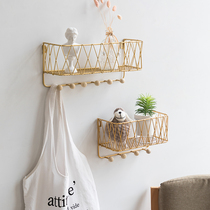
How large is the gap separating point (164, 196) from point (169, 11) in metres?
0.98

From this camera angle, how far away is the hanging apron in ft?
4.37

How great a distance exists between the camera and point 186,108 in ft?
6.23

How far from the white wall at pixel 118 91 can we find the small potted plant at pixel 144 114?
9 centimetres

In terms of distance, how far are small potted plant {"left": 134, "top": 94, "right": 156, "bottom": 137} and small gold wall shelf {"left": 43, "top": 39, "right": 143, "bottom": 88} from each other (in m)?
0.15

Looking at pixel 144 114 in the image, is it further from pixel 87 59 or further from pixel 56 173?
pixel 56 173

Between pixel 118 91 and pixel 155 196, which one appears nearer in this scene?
pixel 155 196

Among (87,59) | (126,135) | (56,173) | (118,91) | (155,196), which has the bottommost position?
(155,196)

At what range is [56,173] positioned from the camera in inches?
53.0

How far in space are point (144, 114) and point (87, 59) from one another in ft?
1.29

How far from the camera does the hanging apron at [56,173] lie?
4.37 ft

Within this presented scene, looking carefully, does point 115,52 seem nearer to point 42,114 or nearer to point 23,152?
point 42,114

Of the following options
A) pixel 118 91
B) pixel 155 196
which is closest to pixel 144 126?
pixel 118 91

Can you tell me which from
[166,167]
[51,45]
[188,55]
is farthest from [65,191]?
[188,55]

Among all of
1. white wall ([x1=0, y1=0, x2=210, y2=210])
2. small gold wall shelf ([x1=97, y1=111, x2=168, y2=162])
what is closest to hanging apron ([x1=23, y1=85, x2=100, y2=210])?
white wall ([x1=0, y1=0, x2=210, y2=210])
